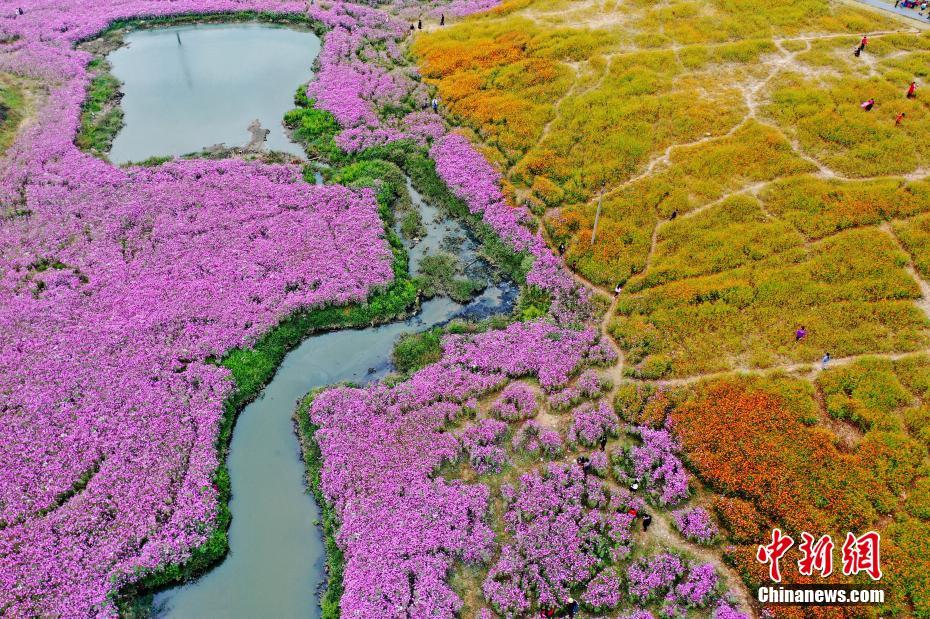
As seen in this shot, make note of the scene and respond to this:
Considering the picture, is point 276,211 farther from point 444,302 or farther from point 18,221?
point 18,221

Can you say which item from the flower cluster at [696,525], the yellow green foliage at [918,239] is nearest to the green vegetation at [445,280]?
the flower cluster at [696,525]

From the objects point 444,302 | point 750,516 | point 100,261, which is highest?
point 100,261

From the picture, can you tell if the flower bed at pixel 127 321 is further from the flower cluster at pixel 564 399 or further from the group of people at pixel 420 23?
the group of people at pixel 420 23

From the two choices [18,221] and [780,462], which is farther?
[18,221]

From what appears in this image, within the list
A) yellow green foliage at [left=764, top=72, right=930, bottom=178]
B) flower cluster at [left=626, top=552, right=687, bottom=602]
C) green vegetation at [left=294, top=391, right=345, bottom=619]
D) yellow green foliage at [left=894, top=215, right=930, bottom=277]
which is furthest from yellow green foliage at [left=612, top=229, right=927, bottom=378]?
green vegetation at [left=294, top=391, right=345, bottom=619]

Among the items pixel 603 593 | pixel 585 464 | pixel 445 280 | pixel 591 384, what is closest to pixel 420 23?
pixel 445 280

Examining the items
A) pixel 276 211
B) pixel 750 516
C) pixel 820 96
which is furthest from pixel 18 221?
pixel 820 96
